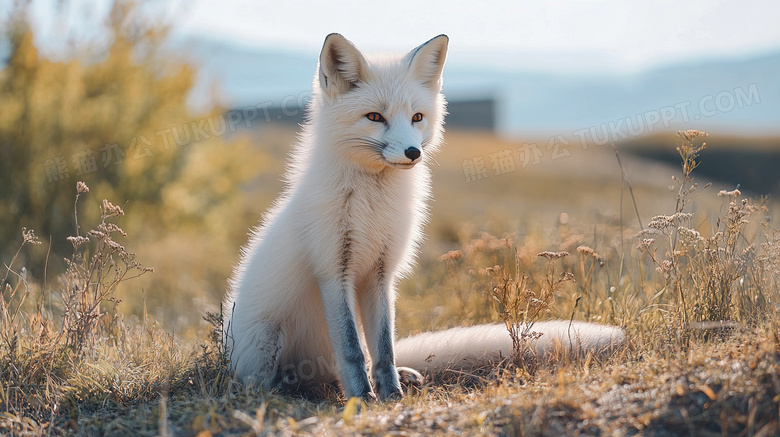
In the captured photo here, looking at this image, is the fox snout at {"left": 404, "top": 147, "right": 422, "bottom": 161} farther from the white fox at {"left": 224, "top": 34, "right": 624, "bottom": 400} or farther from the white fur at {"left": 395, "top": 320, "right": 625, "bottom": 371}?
the white fur at {"left": 395, "top": 320, "right": 625, "bottom": 371}

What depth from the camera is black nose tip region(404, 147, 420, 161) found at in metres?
3.09

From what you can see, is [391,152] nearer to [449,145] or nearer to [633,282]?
[633,282]

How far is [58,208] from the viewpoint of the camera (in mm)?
8969

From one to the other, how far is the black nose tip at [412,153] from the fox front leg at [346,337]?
837 mm

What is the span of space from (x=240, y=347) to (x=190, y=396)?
603mm

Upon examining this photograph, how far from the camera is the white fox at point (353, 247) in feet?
11.0

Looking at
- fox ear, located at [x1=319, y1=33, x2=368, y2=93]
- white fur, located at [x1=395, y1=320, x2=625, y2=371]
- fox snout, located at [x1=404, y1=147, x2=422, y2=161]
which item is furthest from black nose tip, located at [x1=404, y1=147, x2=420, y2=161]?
white fur, located at [x1=395, y1=320, x2=625, y2=371]

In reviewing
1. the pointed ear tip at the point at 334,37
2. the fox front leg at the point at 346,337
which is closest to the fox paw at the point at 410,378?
the fox front leg at the point at 346,337

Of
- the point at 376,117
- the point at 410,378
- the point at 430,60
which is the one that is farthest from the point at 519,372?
the point at 430,60

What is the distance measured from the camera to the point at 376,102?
3342 millimetres

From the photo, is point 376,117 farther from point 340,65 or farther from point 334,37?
point 334,37

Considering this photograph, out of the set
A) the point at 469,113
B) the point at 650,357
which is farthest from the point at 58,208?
the point at 469,113

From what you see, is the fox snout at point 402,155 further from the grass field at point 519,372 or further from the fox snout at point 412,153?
the grass field at point 519,372

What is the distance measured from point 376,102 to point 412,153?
433 millimetres
